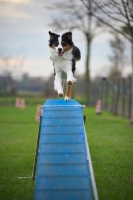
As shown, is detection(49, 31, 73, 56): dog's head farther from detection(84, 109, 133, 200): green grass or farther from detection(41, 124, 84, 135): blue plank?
detection(84, 109, 133, 200): green grass

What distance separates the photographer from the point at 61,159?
5.36 m

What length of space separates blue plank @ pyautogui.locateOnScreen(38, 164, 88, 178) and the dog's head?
7.33ft

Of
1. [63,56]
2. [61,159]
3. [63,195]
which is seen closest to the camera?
[63,195]

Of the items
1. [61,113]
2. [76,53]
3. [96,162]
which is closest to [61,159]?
[61,113]

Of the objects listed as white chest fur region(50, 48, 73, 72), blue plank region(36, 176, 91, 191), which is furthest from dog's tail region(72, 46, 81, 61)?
blue plank region(36, 176, 91, 191)

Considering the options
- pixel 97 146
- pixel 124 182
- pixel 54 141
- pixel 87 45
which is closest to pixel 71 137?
pixel 54 141

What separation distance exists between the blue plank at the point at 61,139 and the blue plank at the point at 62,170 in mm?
399

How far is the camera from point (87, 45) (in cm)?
3553

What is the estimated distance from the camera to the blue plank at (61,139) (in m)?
5.54

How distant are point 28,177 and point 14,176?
0.90 feet

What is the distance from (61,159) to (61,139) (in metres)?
0.34

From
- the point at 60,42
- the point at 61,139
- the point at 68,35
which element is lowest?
the point at 61,139

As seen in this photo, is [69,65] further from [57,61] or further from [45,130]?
[45,130]

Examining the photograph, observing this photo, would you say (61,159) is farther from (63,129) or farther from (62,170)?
(63,129)
